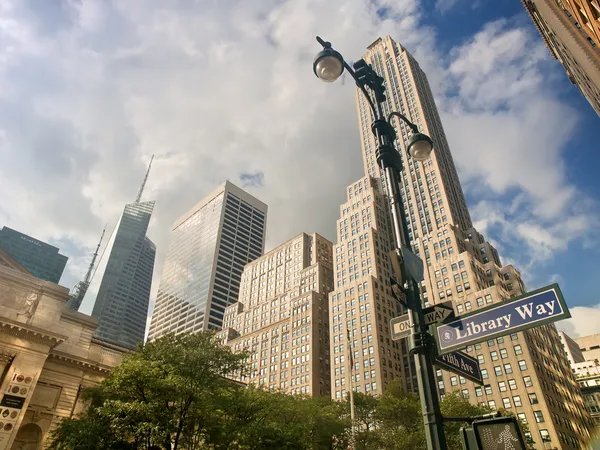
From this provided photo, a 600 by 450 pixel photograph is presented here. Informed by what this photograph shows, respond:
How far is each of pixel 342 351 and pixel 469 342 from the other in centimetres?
9830

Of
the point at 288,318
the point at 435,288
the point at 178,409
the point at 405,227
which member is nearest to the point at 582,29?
the point at 405,227

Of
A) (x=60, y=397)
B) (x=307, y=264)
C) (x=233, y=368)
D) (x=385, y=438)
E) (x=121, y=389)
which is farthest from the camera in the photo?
(x=307, y=264)

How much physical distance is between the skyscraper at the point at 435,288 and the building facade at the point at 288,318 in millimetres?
8401

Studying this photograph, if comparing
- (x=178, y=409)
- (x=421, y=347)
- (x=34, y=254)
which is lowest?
(x=421, y=347)

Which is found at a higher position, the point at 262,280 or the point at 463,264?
the point at 262,280

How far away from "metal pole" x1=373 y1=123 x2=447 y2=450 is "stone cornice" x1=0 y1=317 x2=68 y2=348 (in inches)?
1557

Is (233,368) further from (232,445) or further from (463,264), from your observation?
(463,264)

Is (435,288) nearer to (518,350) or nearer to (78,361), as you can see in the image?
(518,350)

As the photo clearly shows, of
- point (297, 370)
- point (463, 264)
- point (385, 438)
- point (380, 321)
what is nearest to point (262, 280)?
point (297, 370)

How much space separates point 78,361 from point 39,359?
423 cm

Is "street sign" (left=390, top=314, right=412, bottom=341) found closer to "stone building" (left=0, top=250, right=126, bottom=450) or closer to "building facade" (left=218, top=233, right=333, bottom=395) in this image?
"stone building" (left=0, top=250, right=126, bottom=450)

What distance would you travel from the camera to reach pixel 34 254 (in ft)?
618

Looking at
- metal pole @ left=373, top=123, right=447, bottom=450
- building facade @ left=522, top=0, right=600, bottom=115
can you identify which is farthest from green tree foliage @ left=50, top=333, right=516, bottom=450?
building facade @ left=522, top=0, right=600, bottom=115

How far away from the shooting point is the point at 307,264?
145 m
